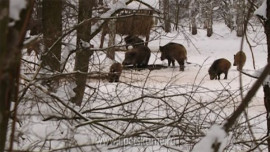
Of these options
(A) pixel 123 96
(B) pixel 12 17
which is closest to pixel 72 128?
(A) pixel 123 96

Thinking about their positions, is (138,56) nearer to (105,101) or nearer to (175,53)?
(175,53)

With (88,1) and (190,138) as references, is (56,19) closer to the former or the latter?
(88,1)

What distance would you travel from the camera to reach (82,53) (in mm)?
5652

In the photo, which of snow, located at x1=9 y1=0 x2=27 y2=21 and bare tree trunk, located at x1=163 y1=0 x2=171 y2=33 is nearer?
snow, located at x1=9 y1=0 x2=27 y2=21

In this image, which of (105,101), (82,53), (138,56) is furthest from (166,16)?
(138,56)

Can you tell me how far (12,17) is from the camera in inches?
20.4

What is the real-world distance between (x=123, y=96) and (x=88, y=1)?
68.1 inches

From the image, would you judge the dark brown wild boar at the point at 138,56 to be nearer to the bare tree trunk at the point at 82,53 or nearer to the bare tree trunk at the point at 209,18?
the bare tree trunk at the point at 82,53

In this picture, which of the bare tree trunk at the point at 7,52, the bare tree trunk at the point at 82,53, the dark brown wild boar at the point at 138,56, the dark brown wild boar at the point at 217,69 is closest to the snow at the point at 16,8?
the bare tree trunk at the point at 7,52

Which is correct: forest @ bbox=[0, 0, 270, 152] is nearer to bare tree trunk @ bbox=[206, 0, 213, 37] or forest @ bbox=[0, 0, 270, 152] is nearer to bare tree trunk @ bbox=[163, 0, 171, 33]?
bare tree trunk @ bbox=[163, 0, 171, 33]

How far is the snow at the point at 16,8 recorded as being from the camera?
0.52 metres

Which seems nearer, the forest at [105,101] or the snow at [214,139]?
the snow at [214,139]

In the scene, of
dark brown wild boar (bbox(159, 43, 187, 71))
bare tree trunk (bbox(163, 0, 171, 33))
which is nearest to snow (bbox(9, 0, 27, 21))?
bare tree trunk (bbox(163, 0, 171, 33))

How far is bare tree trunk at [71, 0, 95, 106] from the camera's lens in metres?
5.20
